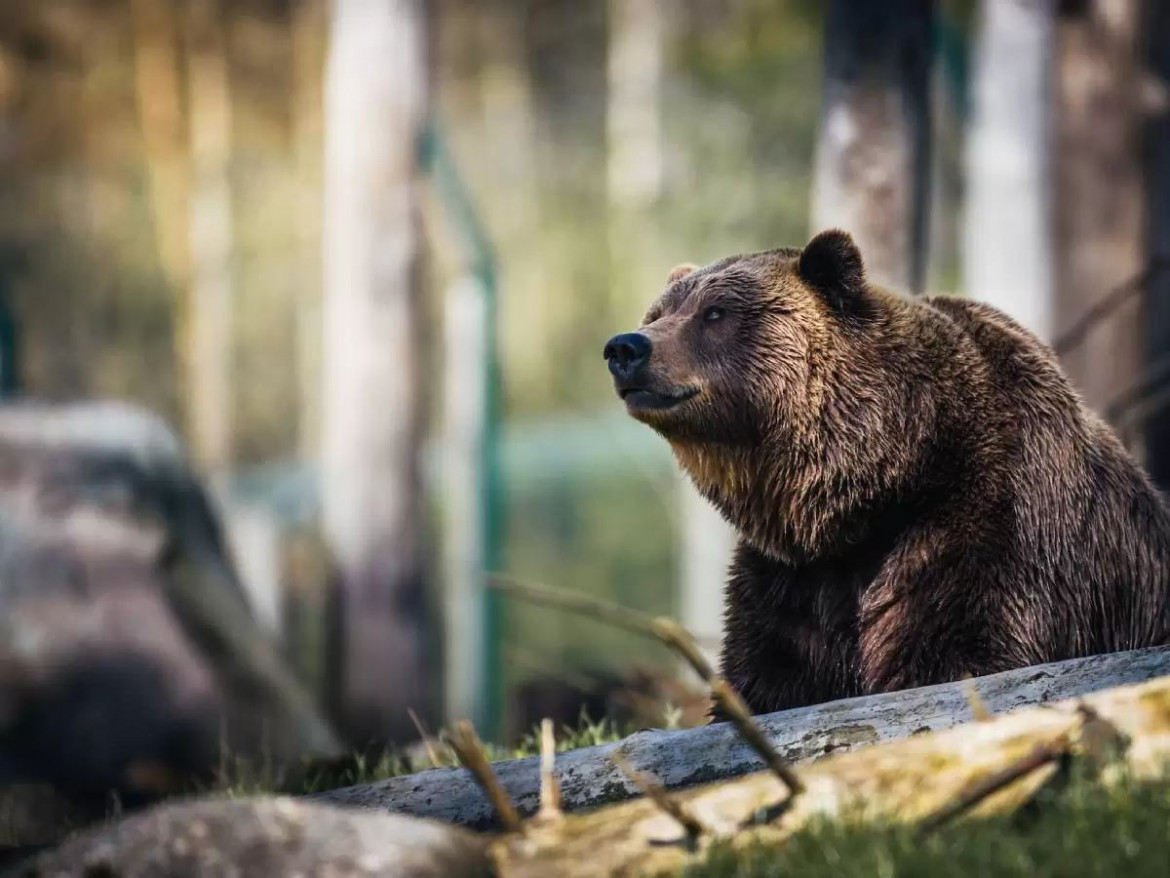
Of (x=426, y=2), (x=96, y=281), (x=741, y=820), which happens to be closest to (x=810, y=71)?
(x=426, y=2)

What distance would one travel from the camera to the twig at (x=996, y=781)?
2.91m

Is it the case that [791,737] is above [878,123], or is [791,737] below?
below

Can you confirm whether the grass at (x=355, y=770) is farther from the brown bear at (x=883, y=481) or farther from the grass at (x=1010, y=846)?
the grass at (x=1010, y=846)

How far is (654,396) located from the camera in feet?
14.9

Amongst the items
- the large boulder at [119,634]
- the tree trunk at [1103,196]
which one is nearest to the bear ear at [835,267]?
the large boulder at [119,634]

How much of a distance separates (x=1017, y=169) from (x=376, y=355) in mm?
4336

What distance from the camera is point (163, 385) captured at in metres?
29.5

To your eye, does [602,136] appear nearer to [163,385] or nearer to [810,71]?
[163,385]

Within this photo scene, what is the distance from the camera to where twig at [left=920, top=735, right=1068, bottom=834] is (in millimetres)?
2910

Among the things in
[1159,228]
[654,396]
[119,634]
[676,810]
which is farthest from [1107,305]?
[676,810]

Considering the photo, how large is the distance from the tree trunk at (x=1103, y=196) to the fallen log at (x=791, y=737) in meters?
6.14

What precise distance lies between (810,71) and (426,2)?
394 inches

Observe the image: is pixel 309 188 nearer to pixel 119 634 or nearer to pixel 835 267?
pixel 119 634

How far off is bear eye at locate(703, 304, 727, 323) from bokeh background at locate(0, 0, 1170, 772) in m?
1.15
